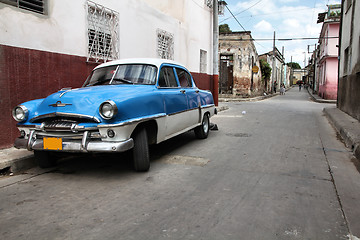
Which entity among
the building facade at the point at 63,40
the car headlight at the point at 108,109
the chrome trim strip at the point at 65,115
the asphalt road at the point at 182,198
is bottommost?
the asphalt road at the point at 182,198

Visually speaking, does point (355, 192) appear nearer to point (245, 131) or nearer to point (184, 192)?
point (184, 192)

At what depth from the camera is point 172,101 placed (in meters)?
4.92

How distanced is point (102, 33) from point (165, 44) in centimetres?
363

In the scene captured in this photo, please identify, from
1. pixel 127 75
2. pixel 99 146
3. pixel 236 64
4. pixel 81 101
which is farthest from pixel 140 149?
pixel 236 64

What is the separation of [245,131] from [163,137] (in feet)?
13.2

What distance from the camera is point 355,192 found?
354 cm

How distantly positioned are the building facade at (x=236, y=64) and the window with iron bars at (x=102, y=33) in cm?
1813

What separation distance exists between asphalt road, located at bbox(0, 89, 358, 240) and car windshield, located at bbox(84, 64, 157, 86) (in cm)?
138

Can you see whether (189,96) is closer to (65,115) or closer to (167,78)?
(167,78)

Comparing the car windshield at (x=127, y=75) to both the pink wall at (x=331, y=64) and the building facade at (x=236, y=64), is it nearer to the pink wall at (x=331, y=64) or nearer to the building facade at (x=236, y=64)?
the building facade at (x=236, y=64)

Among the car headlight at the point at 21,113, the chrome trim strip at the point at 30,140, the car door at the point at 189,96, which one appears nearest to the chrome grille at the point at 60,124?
the chrome trim strip at the point at 30,140

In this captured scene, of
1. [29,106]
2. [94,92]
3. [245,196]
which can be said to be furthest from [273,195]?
[29,106]

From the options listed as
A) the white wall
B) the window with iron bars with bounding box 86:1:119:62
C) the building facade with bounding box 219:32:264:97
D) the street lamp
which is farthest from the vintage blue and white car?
the building facade with bounding box 219:32:264:97

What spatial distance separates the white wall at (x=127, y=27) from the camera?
5320 mm
